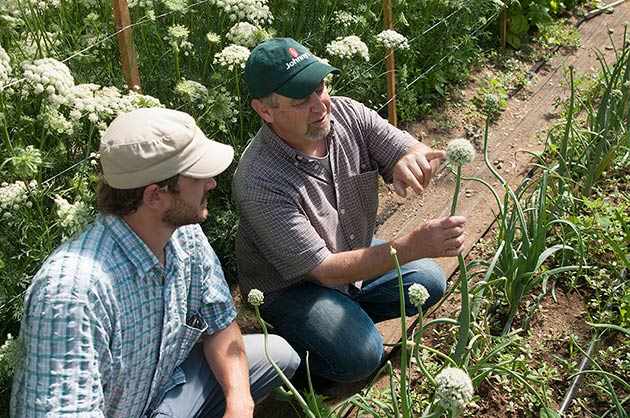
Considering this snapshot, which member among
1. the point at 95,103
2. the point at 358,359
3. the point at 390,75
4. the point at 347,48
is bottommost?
the point at 358,359

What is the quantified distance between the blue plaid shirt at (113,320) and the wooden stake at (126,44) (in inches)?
35.3

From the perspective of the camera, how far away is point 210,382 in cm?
254

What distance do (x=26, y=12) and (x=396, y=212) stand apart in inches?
82.5

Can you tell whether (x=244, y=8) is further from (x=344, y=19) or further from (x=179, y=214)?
(x=179, y=214)

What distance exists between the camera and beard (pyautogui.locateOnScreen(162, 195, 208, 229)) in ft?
7.15

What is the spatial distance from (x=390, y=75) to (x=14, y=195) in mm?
2525

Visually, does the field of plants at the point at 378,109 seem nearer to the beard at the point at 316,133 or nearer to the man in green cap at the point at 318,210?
the man in green cap at the point at 318,210

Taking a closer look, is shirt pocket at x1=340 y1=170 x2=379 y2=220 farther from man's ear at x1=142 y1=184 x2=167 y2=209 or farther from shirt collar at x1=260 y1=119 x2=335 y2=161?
man's ear at x1=142 y1=184 x2=167 y2=209

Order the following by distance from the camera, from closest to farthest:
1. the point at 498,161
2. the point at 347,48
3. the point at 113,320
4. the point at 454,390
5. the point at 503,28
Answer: the point at 454,390, the point at 113,320, the point at 347,48, the point at 498,161, the point at 503,28

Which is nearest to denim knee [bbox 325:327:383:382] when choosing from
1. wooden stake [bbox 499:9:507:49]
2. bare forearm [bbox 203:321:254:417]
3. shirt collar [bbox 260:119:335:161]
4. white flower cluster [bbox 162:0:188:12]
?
bare forearm [bbox 203:321:254:417]

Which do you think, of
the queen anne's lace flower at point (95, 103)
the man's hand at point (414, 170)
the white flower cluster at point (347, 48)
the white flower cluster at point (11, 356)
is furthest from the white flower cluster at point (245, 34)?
the white flower cluster at point (11, 356)

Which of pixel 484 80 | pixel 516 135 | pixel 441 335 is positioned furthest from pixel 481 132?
pixel 441 335

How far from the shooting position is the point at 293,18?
398 centimetres

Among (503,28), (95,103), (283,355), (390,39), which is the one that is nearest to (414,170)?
(283,355)
